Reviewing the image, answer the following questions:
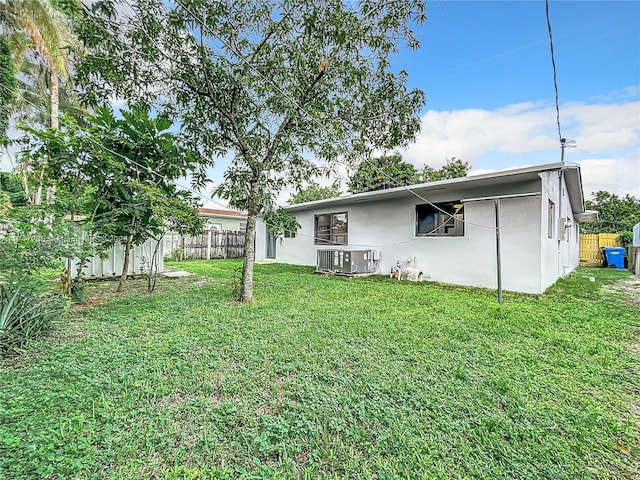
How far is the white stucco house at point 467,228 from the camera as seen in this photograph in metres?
6.27

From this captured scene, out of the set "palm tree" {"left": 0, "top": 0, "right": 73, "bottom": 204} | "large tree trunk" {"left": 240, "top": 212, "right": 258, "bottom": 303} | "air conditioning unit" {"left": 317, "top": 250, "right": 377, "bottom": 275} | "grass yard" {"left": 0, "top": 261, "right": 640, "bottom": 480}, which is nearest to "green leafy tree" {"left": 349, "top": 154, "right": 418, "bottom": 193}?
"air conditioning unit" {"left": 317, "top": 250, "right": 377, "bottom": 275}

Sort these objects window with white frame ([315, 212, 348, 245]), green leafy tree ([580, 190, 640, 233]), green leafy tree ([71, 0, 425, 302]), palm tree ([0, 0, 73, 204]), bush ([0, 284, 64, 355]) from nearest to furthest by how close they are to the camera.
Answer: bush ([0, 284, 64, 355]) < green leafy tree ([71, 0, 425, 302]) < palm tree ([0, 0, 73, 204]) < window with white frame ([315, 212, 348, 245]) < green leafy tree ([580, 190, 640, 233])

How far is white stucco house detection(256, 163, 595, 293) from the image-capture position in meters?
6.27

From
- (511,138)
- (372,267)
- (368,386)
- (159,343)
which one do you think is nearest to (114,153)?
(159,343)

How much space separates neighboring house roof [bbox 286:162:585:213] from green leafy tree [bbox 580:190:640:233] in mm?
14596

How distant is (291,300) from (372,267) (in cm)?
445

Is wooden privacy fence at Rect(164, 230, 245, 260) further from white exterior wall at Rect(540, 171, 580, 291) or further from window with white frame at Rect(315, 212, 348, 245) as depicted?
white exterior wall at Rect(540, 171, 580, 291)

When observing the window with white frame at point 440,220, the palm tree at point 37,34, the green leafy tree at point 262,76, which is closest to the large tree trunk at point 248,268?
the green leafy tree at point 262,76

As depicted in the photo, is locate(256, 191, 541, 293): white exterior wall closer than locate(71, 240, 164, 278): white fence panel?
Yes

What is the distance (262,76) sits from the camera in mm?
4613

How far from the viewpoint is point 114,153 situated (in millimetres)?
4906

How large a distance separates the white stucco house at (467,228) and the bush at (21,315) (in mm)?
6825

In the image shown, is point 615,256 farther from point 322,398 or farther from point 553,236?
point 322,398

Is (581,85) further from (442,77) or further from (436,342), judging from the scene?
(436,342)
